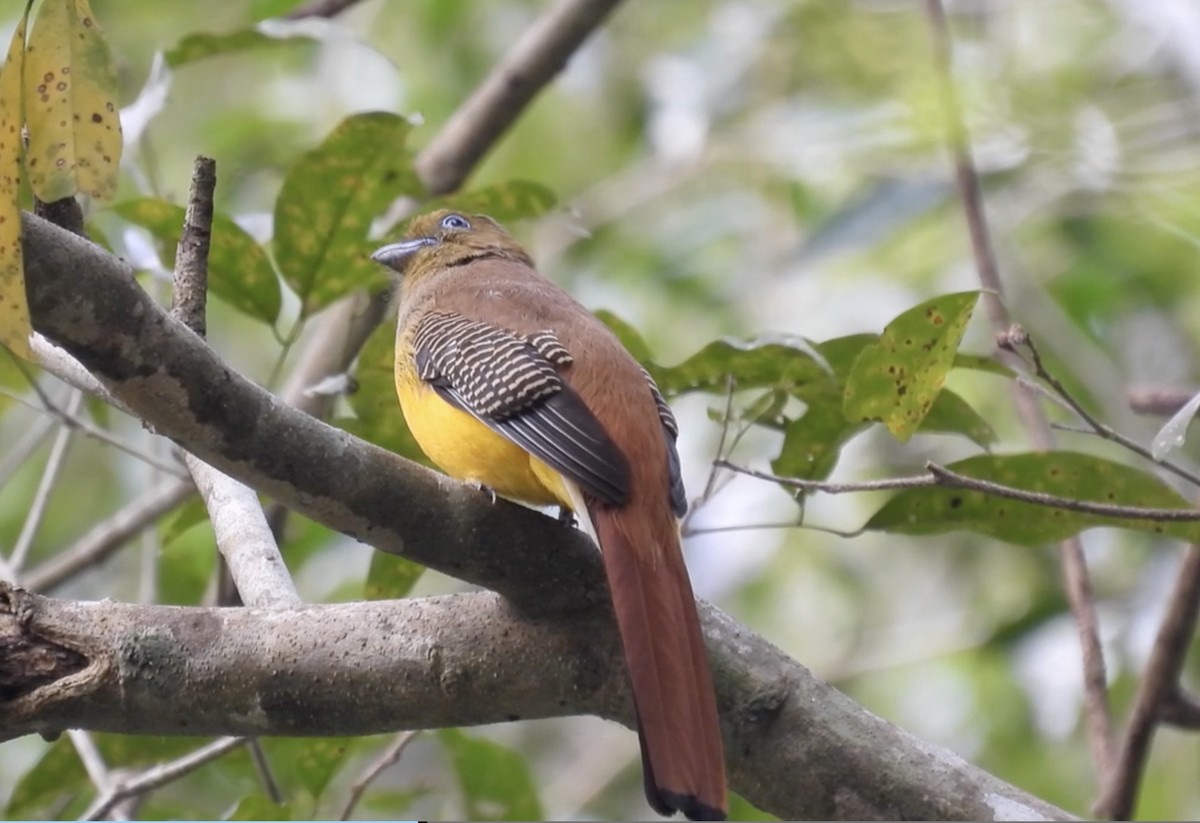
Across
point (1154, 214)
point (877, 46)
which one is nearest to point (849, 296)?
point (877, 46)

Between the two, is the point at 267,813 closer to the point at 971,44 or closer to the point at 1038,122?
the point at 1038,122

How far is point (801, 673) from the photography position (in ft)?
7.60

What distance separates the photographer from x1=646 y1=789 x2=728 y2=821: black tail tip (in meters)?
2.12

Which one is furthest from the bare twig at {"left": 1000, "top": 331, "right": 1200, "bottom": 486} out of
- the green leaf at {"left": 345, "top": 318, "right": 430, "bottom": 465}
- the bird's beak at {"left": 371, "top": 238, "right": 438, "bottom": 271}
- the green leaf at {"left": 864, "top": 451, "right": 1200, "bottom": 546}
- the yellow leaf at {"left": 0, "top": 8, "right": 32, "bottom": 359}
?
the bird's beak at {"left": 371, "top": 238, "right": 438, "bottom": 271}

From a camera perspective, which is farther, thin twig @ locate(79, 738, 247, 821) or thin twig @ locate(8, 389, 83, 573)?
thin twig @ locate(8, 389, 83, 573)

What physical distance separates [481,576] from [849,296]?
395cm

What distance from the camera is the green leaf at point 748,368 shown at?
297 cm

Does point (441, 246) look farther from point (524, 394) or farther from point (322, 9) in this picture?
point (524, 394)

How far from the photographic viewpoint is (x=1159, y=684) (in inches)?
134

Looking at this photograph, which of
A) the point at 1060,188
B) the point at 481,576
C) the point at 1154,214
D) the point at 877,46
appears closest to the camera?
the point at 481,576

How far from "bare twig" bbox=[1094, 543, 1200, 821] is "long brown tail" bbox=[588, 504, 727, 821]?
4.89 feet

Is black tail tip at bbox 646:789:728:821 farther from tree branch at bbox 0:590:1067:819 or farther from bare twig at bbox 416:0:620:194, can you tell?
bare twig at bbox 416:0:620:194

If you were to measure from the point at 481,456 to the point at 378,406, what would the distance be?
655 millimetres

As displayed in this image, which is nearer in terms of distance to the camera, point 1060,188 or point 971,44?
point 1060,188
